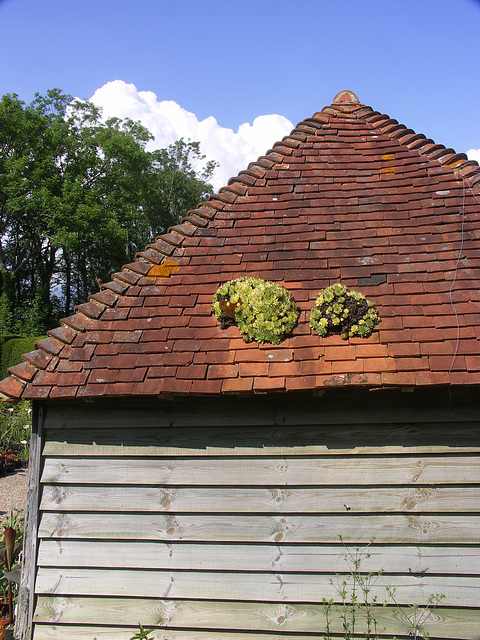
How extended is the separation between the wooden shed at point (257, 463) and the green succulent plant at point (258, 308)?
0.36ft

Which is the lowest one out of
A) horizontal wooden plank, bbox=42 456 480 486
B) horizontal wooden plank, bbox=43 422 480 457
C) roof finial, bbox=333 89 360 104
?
horizontal wooden plank, bbox=42 456 480 486

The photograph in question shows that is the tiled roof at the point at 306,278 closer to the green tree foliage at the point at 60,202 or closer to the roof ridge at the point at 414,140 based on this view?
the roof ridge at the point at 414,140

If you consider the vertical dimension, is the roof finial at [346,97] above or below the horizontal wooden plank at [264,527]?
above

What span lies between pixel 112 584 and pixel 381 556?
214 centimetres

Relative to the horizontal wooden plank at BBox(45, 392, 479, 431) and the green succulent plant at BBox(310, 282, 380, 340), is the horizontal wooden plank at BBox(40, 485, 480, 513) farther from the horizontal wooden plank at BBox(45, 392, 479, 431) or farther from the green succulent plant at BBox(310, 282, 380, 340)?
the green succulent plant at BBox(310, 282, 380, 340)

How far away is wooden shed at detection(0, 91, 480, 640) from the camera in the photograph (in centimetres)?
366

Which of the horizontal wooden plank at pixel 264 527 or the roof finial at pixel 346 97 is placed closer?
the horizontal wooden plank at pixel 264 527

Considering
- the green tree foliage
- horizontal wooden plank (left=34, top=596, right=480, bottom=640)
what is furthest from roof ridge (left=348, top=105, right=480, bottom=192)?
the green tree foliage

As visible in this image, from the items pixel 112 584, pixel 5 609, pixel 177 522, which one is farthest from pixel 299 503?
pixel 5 609

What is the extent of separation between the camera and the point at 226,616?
3.75 meters

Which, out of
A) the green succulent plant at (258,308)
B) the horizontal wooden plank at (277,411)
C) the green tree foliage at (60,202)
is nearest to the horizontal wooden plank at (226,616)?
the horizontal wooden plank at (277,411)

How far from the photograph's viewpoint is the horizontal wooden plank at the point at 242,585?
11.8 feet

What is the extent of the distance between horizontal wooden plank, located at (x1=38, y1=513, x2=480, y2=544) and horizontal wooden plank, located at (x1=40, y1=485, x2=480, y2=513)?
6 centimetres

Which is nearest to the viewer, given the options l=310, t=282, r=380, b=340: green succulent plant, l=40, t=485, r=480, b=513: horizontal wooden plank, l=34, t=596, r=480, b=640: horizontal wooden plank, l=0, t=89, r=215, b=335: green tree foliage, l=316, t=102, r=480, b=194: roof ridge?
l=34, t=596, r=480, b=640: horizontal wooden plank
